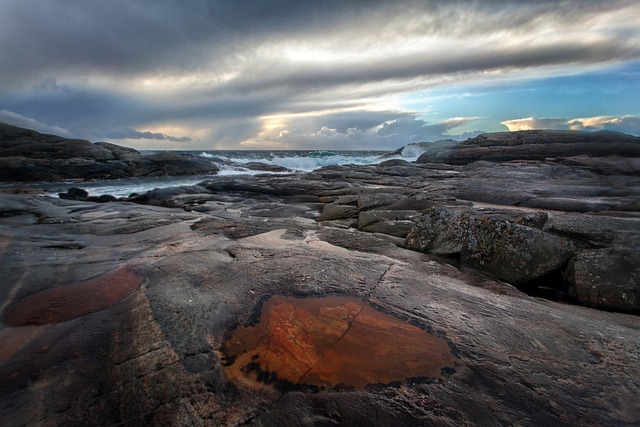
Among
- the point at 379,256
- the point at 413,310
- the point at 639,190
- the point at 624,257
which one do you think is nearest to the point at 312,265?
the point at 379,256

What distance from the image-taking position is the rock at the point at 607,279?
4.09m

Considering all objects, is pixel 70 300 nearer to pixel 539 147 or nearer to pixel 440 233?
pixel 440 233

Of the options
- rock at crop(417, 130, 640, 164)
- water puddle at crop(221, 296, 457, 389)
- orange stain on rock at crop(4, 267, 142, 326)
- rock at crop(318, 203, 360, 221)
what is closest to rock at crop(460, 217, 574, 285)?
water puddle at crop(221, 296, 457, 389)

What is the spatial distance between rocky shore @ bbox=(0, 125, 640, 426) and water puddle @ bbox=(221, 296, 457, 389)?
0.02 m

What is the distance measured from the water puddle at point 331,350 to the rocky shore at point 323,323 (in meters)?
0.02

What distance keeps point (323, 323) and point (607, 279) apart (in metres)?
4.20

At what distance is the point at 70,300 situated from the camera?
12.9 ft

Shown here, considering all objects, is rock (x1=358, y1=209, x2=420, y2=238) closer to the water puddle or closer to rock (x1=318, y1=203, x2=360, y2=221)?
rock (x1=318, y1=203, x2=360, y2=221)

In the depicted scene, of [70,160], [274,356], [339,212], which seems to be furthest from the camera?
[70,160]

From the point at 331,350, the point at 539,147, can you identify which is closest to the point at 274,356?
the point at 331,350

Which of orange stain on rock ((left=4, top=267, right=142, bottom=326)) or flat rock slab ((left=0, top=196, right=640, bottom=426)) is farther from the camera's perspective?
orange stain on rock ((left=4, top=267, right=142, bottom=326))

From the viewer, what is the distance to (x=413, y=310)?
3617 mm

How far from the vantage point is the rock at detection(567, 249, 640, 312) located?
13.4 ft

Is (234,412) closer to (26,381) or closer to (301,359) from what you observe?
(301,359)
